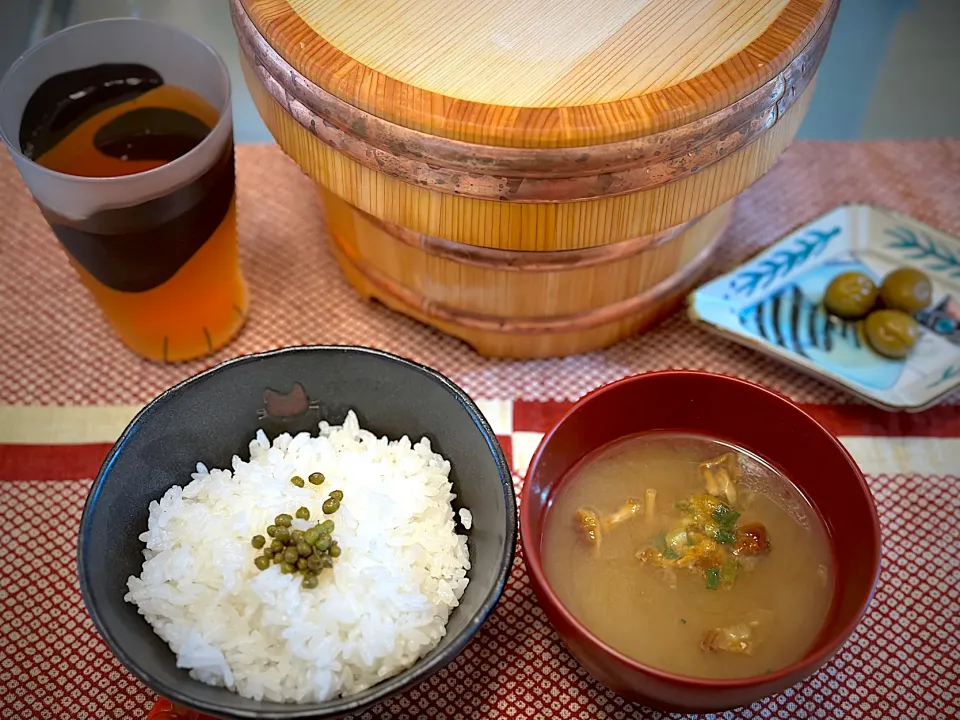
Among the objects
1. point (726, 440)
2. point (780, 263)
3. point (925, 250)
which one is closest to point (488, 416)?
point (726, 440)

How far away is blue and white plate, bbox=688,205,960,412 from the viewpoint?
6.24 feet

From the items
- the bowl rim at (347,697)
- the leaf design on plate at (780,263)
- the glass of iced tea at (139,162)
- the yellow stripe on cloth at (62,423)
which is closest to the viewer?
the bowl rim at (347,697)

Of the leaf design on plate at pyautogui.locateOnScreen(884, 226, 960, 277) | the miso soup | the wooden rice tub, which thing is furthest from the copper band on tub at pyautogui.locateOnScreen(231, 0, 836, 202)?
the leaf design on plate at pyautogui.locateOnScreen(884, 226, 960, 277)

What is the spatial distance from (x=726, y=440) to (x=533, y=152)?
600 mm

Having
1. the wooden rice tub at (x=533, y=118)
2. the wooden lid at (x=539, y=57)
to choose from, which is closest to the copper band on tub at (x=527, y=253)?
the wooden rice tub at (x=533, y=118)

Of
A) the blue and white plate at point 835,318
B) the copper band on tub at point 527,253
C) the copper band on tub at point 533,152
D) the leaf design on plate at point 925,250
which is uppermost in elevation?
the copper band on tub at point 533,152

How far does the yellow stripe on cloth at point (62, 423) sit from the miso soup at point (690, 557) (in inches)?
36.8

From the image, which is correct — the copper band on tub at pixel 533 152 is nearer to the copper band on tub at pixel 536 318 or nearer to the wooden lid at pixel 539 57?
the wooden lid at pixel 539 57

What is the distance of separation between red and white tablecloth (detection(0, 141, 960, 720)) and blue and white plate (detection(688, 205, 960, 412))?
0.26 ft

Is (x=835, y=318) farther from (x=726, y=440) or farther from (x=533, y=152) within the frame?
A: (x=533, y=152)

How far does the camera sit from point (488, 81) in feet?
5.16

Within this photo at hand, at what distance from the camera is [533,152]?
1479 millimetres

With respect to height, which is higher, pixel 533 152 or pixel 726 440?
pixel 533 152

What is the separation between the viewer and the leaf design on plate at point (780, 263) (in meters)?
2.04
